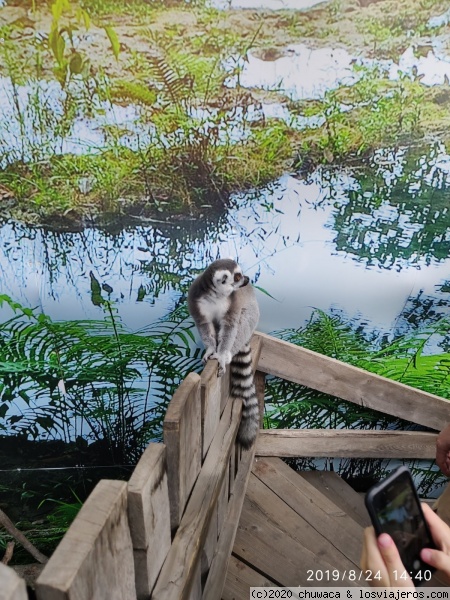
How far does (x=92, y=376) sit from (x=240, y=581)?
115 centimetres

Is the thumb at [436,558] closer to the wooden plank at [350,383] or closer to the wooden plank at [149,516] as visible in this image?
the wooden plank at [149,516]

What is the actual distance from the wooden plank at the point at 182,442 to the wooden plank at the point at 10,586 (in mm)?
454

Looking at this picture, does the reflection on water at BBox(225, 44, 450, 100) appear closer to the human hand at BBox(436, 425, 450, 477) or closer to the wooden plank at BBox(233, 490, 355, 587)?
the human hand at BBox(436, 425, 450, 477)

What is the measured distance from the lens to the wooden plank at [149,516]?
2.76 ft

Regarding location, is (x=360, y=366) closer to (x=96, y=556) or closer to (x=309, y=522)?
(x=309, y=522)

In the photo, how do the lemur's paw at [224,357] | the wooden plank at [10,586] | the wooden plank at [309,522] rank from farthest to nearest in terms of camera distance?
the wooden plank at [309,522] < the lemur's paw at [224,357] < the wooden plank at [10,586]

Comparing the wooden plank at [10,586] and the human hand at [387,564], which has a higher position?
the wooden plank at [10,586]

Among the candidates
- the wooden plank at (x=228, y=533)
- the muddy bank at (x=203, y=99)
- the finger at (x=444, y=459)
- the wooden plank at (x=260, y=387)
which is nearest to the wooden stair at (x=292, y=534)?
the wooden plank at (x=228, y=533)

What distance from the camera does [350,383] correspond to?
229cm

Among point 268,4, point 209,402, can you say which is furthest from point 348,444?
point 268,4

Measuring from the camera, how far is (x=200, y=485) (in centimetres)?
126

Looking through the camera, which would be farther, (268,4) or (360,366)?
(360,366)

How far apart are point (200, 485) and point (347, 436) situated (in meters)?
1.32

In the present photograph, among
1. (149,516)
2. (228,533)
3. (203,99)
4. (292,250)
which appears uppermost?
(203,99)
